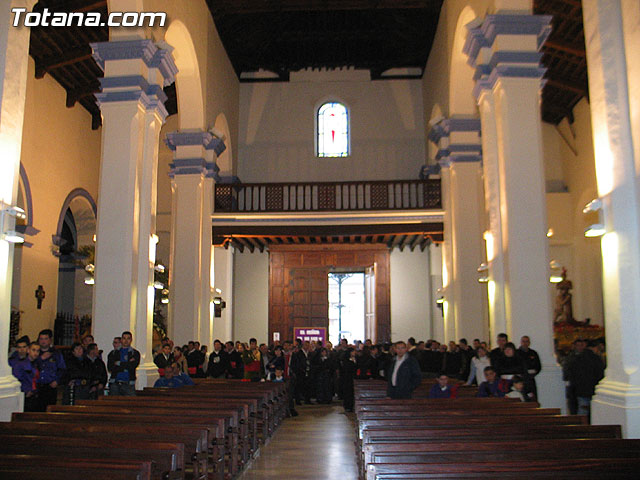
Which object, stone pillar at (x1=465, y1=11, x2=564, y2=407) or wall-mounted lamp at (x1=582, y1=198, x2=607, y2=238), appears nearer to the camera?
wall-mounted lamp at (x1=582, y1=198, x2=607, y2=238)

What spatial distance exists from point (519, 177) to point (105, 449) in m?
→ 7.71

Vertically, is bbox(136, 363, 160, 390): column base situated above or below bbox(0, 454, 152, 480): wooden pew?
above

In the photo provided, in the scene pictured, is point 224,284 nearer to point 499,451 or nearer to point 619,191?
point 619,191

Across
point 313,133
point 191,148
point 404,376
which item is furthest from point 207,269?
point 404,376

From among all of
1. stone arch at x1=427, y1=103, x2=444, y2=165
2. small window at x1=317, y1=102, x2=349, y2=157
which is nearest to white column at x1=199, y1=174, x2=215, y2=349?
stone arch at x1=427, y1=103, x2=444, y2=165

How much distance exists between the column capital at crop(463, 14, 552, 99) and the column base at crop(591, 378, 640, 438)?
5912 mm

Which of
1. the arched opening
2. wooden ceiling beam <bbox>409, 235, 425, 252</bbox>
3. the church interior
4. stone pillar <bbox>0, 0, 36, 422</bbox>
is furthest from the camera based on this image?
wooden ceiling beam <bbox>409, 235, 425, 252</bbox>

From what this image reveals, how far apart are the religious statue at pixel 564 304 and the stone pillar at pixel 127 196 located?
14646 mm

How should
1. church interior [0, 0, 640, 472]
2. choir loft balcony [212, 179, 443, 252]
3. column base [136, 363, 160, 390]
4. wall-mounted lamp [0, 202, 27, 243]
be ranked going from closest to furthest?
wall-mounted lamp [0, 202, 27, 243]
church interior [0, 0, 640, 472]
column base [136, 363, 160, 390]
choir loft balcony [212, 179, 443, 252]

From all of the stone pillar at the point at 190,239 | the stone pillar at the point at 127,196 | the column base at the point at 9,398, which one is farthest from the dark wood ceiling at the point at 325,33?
the column base at the point at 9,398

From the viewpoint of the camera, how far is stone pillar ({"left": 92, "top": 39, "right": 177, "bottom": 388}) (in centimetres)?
1102

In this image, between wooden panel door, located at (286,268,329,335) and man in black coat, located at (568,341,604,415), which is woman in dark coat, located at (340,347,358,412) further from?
wooden panel door, located at (286,268,329,335)

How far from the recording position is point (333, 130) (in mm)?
25000

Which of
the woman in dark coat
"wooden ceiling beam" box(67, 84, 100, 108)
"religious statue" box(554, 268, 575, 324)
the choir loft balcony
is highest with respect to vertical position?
"wooden ceiling beam" box(67, 84, 100, 108)
